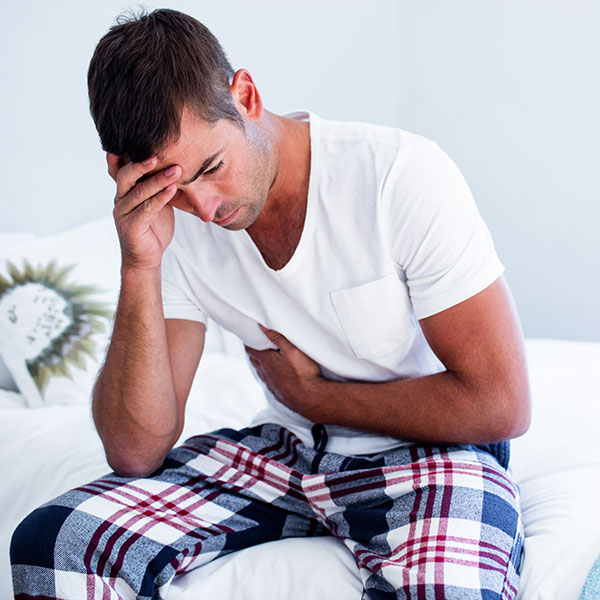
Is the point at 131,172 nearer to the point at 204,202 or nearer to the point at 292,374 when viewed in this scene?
the point at 204,202

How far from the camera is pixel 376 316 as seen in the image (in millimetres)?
1176

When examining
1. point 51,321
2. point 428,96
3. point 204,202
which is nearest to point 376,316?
point 204,202

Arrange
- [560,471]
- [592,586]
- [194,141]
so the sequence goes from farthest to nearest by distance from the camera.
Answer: [560,471]
[194,141]
[592,586]

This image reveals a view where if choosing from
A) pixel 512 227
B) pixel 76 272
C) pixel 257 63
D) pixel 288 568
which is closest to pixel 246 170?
pixel 288 568

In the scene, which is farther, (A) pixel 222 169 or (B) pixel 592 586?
(A) pixel 222 169

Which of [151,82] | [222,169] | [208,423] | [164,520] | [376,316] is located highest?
[151,82]

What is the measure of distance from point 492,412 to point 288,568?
1.21 ft

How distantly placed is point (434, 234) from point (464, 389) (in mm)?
232

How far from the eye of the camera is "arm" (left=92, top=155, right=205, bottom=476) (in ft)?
4.02

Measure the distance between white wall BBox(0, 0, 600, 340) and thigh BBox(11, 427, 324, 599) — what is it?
1202 millimetres

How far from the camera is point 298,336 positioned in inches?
49.6

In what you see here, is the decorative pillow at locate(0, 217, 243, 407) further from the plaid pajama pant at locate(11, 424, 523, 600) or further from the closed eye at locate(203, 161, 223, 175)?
the closed eye at locate(203, 161, 223, 175)

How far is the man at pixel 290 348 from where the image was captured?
1028mm

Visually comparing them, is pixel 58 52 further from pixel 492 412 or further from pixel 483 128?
pixel 492 412
